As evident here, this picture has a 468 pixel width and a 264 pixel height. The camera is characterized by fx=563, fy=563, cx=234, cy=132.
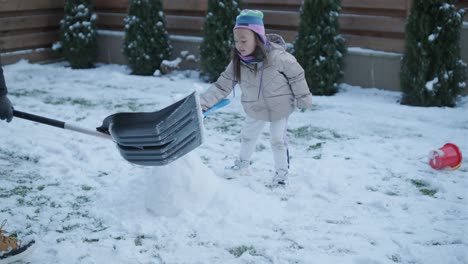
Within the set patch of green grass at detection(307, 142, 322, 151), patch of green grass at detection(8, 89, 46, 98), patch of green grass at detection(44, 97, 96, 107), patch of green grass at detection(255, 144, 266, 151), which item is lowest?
patch of green grass at detection(8, 89, 46, 98)

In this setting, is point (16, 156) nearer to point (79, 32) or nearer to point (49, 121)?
point (49, 121)

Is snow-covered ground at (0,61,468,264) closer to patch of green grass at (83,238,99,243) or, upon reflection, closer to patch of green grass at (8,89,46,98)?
patch of green grass at (83,238,99,243)

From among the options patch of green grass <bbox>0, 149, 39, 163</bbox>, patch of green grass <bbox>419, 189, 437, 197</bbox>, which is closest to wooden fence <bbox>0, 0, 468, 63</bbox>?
patch of green grass <bbox>419, 189, 437, 197</bbox>

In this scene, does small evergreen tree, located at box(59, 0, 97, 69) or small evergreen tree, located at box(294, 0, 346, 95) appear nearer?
small evergreen tree, located at box(294, 0, 346, 95)

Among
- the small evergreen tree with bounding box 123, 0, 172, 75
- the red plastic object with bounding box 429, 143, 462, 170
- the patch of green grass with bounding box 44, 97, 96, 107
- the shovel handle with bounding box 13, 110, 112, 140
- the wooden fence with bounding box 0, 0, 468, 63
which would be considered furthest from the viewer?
the small evergreen tree with bounding box 123, 0, 172, 75

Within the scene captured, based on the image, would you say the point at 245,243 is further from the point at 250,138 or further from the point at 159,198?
the point at 250,138

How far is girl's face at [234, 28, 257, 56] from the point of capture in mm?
4086

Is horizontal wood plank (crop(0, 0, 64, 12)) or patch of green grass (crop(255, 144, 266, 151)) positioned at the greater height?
horizontal wood plank (crop(0, 0, 64, 12))

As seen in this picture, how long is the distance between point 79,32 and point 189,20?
2063 mm

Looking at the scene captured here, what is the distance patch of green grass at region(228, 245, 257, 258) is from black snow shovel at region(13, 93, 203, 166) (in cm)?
66

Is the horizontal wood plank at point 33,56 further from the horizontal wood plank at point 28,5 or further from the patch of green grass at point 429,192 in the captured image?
the patch of green grass at point 429,192

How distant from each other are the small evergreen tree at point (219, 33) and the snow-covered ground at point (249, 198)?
2.41 metres

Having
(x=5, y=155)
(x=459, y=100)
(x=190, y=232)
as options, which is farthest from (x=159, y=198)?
(x=459, y=100)

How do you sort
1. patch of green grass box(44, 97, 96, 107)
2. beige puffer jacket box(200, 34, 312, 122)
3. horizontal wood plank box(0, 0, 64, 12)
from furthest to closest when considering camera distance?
horizontal wood plank box(0, 0, 64, 12) < patch of green grass box(44, 97, 96, 107) < beige puffer jacket box(200, 34, 312, 122)
